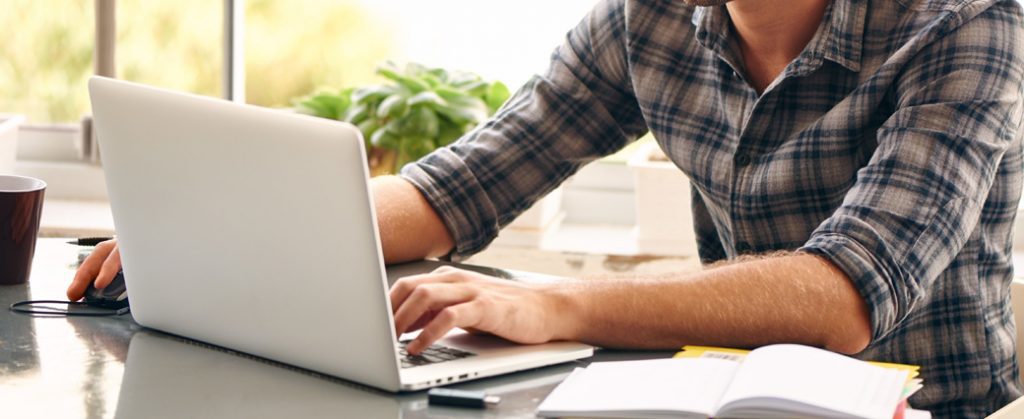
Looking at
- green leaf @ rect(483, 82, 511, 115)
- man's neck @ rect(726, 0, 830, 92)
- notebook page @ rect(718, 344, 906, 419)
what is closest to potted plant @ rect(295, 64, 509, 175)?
green leaf @ rect(483, 82, 511, 115)

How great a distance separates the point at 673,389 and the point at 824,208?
0.63 meters

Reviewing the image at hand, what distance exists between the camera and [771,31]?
1.58m

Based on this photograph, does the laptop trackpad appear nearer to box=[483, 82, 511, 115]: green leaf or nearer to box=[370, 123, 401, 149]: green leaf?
box=[370, 123, 401, 149]: green leaf

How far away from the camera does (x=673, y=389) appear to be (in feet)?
3.11

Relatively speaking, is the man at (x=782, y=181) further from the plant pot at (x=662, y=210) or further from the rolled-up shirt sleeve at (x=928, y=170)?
the plant pot at (x=662, y=210)

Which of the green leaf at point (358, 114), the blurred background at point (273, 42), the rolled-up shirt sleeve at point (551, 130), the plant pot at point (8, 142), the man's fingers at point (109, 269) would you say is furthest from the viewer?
the blurred background at point (273, 42)

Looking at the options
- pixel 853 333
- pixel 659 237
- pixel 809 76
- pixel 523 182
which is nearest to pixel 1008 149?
pixel 809 76

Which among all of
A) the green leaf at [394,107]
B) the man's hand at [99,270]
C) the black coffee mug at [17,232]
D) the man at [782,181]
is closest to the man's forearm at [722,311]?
the man at [782,181]

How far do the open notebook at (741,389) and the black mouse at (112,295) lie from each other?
475 mm

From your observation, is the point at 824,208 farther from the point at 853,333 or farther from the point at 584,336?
the point at 584,336

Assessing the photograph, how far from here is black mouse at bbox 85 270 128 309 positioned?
48.6 inches

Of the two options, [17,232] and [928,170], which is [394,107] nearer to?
[17,232]

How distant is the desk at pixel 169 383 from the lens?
36.9 inches

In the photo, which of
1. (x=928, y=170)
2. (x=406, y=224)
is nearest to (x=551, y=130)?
(x=406, y=224)
